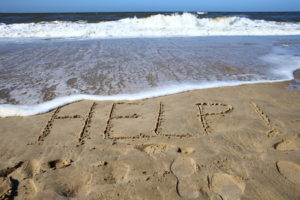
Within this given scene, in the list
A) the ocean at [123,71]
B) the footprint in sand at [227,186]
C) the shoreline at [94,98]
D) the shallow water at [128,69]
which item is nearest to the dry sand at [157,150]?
the footprint in sand at [227,186]

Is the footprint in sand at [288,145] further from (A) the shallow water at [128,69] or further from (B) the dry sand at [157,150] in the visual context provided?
(A) the shallow water at [128,69]

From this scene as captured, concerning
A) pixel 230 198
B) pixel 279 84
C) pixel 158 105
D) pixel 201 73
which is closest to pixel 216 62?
pixel 201 73

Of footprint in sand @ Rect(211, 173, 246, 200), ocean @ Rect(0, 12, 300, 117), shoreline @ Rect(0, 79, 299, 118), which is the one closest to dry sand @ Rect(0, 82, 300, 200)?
footprint in sand @ Rect(211, 173, 246, 200)

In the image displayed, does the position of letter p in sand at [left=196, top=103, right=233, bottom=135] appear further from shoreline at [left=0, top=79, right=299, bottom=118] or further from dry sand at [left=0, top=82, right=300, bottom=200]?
shoreline at [left=0, top=79, right=299, bottom=118]

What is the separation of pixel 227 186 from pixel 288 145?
91 centimetres

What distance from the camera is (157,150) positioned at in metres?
2.40

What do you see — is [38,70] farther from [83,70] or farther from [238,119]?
[238,119]

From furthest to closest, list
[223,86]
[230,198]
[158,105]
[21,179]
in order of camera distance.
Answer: [223,86]
[158,105]
[21,179]
[230,198]

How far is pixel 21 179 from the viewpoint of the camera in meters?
2.02

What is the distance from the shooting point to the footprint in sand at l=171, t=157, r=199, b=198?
6.16ft

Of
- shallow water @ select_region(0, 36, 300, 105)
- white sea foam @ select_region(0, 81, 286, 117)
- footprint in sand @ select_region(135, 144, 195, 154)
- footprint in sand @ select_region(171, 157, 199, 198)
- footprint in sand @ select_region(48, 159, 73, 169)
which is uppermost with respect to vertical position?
footprint in sand @ select_region(171, 157, 199, 198)

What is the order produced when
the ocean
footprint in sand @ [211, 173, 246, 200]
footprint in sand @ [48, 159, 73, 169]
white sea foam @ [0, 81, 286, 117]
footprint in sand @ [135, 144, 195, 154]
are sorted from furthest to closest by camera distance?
the ocean → white sea foam @ [0, 81, 286, 117] → footprint in sand @ [135, 144, 195, 154] → footprint in sand @ [48, 159, 73, 169] → footprint in sand @ [211, 173, 246, 200]

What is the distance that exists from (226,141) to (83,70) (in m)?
3.16

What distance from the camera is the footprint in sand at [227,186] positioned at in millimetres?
1858
